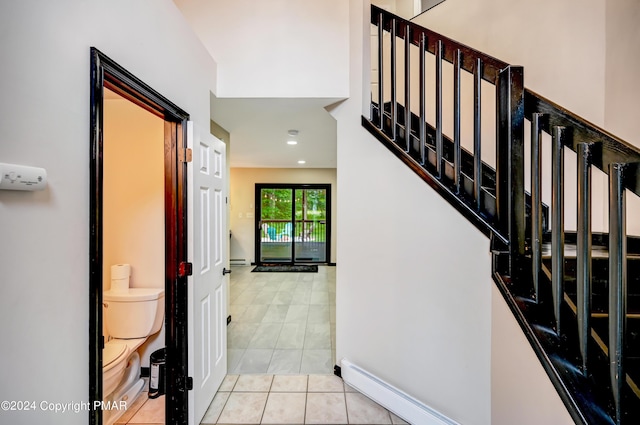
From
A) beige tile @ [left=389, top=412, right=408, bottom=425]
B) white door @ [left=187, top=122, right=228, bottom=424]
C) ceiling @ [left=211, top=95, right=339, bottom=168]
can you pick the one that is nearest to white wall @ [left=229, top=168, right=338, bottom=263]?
ceiling @ [left=211, top=95, right=339, bottom=168]

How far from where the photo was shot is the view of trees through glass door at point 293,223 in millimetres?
6949

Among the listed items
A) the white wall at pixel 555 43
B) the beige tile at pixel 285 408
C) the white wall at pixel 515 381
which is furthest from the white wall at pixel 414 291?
the white wall at pixel 555 43

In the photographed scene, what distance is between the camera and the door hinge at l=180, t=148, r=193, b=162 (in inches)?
65.9

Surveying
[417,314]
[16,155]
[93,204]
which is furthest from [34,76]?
[417,314]

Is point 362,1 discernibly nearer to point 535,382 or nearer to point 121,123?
point 121,123

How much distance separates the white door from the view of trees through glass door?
4685mm

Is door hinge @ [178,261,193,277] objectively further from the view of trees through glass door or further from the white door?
the view of trees through glass door

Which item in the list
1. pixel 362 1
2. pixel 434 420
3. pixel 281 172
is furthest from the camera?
pixel 281 172

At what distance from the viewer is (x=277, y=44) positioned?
223 centimetres

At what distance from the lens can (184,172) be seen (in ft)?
5.52

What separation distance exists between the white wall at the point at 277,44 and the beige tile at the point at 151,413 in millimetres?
2453

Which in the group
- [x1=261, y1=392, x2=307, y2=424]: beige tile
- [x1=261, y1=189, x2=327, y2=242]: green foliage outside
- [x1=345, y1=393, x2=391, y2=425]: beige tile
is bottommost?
[x1=261, y1=392, x2=307, y2=424]: beige tile

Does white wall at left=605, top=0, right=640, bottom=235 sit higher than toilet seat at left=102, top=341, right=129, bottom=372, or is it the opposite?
white wall at left=605, top=0, right=640, bottom=235

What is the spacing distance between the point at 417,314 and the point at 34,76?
2034mm
